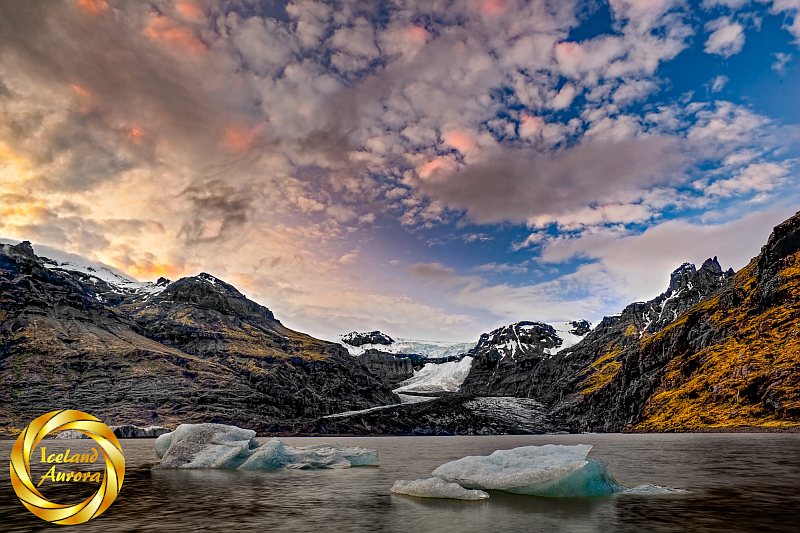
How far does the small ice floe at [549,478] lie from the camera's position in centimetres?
3203

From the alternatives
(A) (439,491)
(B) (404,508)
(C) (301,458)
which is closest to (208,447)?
(C) (301,458)

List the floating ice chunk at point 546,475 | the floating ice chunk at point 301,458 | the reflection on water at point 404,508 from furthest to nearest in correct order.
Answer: the floating ice chunk at point 301,458 < the floating ice chunk at point 546,475 < the reflection on water at point 404,508

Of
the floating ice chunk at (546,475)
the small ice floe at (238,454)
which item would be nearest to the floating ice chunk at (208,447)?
the small ice floe at (238,454)

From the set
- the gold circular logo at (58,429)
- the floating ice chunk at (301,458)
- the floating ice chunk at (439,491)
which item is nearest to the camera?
the gold circular logo at (58,429)

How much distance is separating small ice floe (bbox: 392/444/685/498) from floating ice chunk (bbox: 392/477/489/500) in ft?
0.23

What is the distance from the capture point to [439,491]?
105ft

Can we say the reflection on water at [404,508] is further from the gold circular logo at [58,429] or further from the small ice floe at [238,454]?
the small ice floe at [238,454]

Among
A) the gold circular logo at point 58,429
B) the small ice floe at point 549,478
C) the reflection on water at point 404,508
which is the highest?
the gold circular logo at point 58,429

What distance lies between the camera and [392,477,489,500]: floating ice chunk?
31.4m

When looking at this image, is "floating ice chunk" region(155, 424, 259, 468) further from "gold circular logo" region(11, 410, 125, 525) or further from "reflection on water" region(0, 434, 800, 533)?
"gold circular logo" region(11, 410, 125, 525)

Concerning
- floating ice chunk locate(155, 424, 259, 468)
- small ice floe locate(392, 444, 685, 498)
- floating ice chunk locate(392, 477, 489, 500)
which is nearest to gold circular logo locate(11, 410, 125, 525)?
floating ice chunk locate(392, 477, 489, 500)

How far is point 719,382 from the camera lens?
197 metres

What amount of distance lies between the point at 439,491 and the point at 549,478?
22.8 ft

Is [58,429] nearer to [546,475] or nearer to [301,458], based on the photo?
[546,475]
